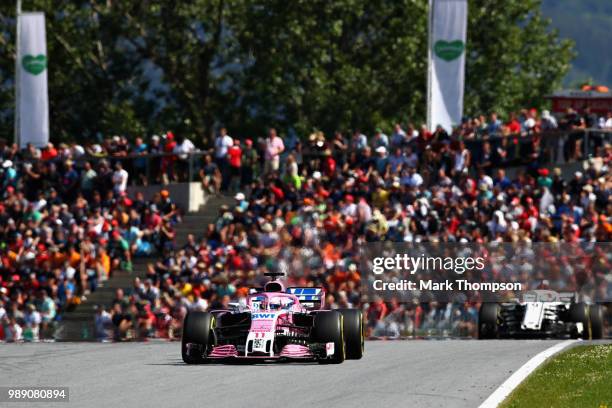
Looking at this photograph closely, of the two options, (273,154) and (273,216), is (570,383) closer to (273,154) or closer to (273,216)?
(273,216)

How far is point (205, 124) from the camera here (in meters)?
59.1

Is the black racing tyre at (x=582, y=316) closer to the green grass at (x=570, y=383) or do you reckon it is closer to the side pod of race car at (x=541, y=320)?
the side pod of race car at (x=541, y=320)

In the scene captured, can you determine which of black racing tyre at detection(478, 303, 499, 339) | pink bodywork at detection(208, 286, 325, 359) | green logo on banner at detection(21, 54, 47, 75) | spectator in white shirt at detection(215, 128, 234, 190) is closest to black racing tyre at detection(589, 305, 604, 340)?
black racing tyre at detection(478, 303, 499, 339)

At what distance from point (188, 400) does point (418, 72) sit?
41149 millimetres

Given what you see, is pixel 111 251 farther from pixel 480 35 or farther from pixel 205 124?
pixel 480 35

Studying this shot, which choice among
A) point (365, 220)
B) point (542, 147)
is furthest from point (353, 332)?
point (542, 147)

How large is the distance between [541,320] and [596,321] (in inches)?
45.6

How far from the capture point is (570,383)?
59.1 ft

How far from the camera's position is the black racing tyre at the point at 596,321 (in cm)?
2636

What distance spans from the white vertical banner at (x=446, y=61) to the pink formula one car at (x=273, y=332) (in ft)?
55.9

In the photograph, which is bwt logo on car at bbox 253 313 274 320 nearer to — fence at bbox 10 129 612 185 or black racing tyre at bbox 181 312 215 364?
black racing tyre at bbox 181 312 215 364

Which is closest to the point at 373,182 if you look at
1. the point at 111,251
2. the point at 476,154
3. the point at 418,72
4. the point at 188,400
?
the point at 476,154

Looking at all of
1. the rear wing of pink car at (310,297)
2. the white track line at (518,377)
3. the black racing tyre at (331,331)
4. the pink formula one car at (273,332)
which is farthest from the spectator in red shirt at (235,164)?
the black racing tyre at (331,331)

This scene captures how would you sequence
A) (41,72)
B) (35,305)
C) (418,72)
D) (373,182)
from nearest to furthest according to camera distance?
(35,305)
(373,182)
(41,72)
(418,72)
